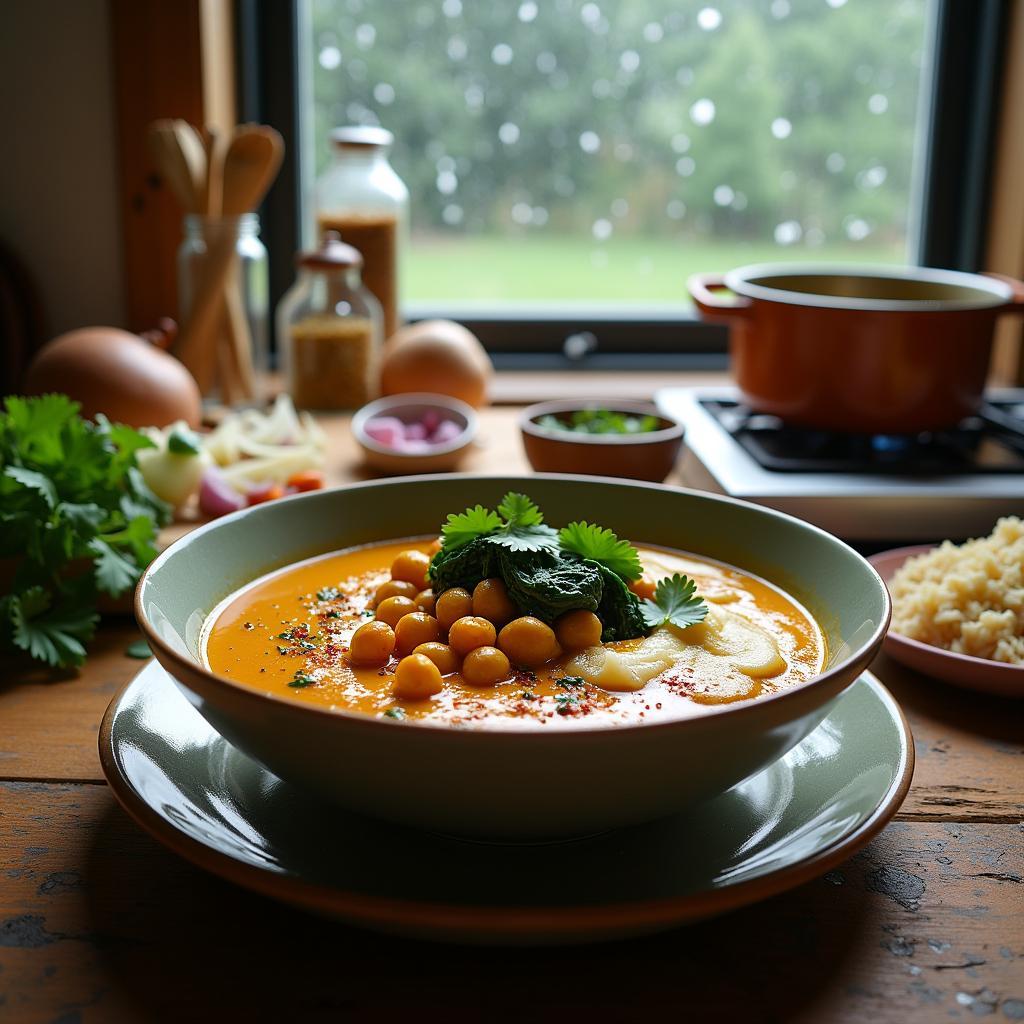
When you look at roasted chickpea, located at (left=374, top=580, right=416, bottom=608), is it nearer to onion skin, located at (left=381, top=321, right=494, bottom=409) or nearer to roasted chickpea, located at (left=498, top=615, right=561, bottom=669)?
roasted chickpea, located at (left=498, top=615, right=561, bottom=669)

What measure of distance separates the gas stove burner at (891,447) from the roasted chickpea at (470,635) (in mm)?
790

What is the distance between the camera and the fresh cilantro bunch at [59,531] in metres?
1.19

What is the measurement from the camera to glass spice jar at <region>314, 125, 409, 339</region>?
7.43ft

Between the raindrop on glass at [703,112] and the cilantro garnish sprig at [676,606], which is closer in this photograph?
the cilantro garnish sprig at [676,606]

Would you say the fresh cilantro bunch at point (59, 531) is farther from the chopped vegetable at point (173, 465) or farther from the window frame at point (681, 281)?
the window frame at point (681, 281)

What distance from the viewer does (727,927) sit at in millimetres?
786

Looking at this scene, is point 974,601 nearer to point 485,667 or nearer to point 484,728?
point 485,667

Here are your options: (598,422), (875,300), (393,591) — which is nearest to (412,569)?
(393,591)

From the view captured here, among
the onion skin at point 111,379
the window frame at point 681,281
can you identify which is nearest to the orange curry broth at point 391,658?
the onion skin at point 111,379

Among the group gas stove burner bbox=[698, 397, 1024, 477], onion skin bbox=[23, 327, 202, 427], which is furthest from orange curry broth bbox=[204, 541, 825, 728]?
onion skin bbox=[23, 327, 202, 427]

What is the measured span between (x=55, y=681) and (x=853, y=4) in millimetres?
2128

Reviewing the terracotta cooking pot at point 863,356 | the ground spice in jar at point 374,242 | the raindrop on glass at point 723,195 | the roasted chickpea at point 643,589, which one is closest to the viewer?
the roasted chickpea at point 643,589

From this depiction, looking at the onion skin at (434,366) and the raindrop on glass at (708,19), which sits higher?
the raindrop on glass at (708,19)

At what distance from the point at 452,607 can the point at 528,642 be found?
8 cm
